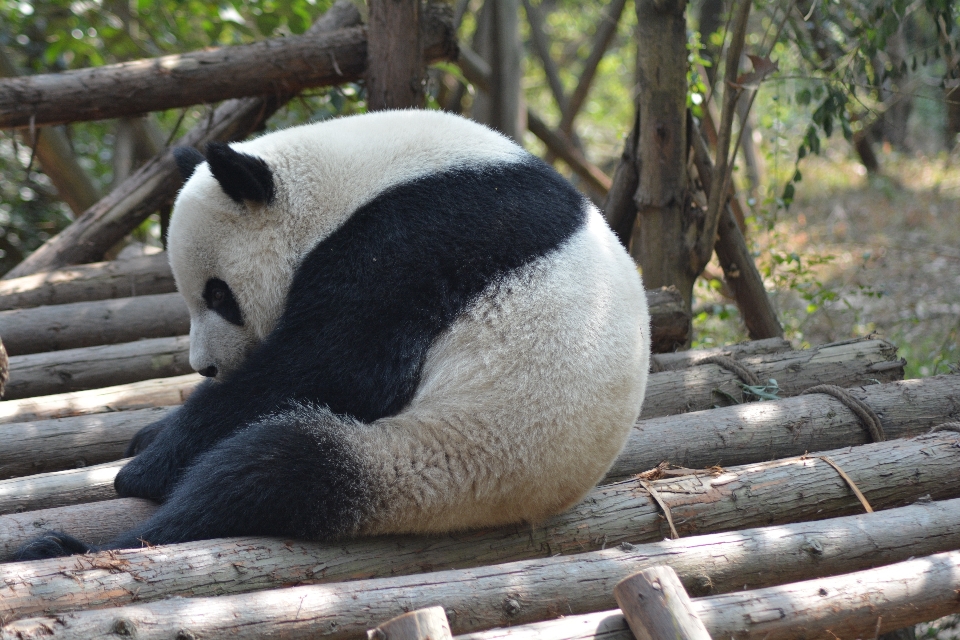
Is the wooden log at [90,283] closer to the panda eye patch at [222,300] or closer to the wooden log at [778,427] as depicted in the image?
the panda eye patch at [222,300]

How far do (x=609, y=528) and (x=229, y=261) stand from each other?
169 centimetres

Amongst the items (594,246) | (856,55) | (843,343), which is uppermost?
(856,55)

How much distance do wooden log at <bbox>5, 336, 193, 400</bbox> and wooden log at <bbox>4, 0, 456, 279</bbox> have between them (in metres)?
1.32

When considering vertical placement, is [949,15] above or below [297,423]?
above

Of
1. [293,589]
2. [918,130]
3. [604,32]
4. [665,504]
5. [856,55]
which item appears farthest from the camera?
[918,130]

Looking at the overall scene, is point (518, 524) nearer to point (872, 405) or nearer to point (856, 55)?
point (872, 405)

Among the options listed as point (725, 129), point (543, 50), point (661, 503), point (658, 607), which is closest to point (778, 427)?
point (661, 503)

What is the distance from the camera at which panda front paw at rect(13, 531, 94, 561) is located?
239 cm

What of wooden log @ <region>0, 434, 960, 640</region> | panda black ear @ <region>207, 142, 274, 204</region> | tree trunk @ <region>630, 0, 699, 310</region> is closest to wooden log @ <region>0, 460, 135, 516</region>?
wooden log @ <region>0, 434, 960, 640</region>

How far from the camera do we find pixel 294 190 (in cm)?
298

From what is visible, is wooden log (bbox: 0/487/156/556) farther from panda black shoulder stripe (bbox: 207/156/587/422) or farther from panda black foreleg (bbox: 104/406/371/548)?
panda black shoulder stripe (bbox: 207/156/587/422)

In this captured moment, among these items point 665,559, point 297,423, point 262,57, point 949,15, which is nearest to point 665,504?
point 665,559

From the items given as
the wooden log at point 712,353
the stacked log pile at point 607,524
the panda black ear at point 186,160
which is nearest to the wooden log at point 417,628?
the stacked log pile at point 607,524

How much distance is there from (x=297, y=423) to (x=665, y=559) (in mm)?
1183
